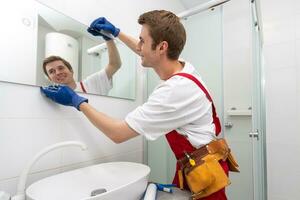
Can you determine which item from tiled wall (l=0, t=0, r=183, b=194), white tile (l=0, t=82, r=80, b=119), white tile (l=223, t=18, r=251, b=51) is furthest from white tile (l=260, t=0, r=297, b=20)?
white tile (l=0, t=82, r=80, b=119)

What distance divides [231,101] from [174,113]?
1164 millimetres

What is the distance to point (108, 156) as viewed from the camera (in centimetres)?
121

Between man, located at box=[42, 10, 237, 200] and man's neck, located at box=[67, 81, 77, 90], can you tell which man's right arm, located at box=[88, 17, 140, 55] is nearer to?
man, located at box=[42, 10, 237, 200]

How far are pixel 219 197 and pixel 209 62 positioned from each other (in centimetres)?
84

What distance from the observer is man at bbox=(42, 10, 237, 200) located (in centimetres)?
84

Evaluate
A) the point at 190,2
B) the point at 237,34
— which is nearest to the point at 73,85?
the point at 237,34

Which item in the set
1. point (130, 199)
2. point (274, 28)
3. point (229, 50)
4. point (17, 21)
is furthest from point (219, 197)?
point (274, 28)

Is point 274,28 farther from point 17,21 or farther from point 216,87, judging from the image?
point 17,21

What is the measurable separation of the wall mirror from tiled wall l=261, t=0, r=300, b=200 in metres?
1.46

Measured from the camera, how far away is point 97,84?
3.79 ft

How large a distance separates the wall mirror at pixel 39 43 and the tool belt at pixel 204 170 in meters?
0.62

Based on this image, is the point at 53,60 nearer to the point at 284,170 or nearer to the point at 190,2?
the point at 190,2

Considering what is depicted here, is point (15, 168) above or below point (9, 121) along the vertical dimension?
below

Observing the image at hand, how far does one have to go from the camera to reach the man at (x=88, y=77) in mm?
935
